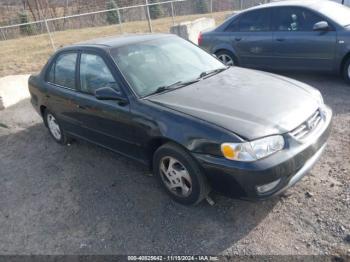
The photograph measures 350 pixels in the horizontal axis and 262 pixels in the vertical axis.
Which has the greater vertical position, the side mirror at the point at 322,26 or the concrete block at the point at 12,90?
the side mirror at the point at 322,26

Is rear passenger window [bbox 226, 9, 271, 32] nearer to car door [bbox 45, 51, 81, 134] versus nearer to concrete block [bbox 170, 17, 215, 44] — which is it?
concrete block [bbox 170, 17, 215, 44]

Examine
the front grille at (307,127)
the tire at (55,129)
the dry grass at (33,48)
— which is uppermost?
the front grille at (307,127)

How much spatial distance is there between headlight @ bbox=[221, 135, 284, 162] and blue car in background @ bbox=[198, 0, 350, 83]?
13.2 ft

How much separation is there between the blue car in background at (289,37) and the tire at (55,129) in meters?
3.99

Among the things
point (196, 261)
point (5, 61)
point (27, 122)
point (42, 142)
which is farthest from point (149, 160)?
point (5, 61)

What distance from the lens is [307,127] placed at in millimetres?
3061

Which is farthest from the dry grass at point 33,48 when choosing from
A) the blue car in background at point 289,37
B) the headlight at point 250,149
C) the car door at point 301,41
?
the headlight at point 250,149

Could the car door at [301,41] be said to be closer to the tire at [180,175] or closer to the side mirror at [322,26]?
the side mirror at [322,26]

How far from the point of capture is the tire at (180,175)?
9.99 ft

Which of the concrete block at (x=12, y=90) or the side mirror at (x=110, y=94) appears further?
the concrete block at (x=12, y=90)

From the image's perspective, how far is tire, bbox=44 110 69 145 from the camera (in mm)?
5078

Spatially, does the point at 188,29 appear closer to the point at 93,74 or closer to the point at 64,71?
the point at 64,71

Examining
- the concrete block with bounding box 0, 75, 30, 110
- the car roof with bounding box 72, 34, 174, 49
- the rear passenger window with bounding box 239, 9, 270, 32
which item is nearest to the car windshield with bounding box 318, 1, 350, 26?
the rear passenger window with bounding box 239, 9, 270, 32

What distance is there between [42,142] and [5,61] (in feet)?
29.5
